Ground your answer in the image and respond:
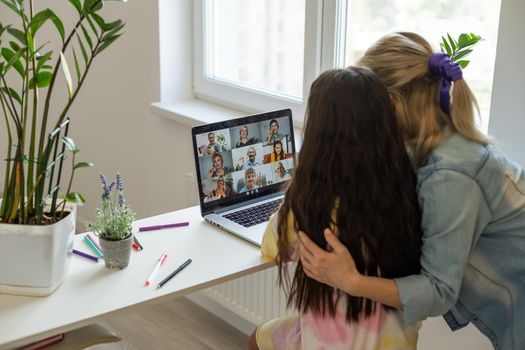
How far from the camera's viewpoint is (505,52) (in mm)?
1907

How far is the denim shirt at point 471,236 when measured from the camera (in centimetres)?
140

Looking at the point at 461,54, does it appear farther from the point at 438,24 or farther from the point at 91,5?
the point at 91,5

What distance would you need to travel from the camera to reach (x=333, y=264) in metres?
1.47

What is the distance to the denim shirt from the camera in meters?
1.40

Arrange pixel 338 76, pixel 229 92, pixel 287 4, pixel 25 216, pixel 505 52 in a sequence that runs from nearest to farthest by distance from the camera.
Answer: pixel 338 76
pixel 25 216
pixel 505 52
pixel 287 4
pixel 229 92

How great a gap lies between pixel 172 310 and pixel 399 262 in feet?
5.80

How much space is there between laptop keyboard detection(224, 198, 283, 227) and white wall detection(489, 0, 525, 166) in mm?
603

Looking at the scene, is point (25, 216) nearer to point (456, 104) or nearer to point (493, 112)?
point (456, 104)

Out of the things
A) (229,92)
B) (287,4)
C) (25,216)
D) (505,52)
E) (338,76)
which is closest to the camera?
(338,76)

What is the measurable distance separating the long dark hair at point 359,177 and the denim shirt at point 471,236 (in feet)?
0.13

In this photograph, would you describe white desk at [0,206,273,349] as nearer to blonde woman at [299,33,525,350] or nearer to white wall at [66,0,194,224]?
blonde woman at [299,33,525,350]

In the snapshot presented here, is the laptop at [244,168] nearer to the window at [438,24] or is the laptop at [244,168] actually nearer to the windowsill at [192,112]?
the window at [438,24]

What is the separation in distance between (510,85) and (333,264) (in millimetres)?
758

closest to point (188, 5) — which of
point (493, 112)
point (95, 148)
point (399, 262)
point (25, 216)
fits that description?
point (95, 148)
